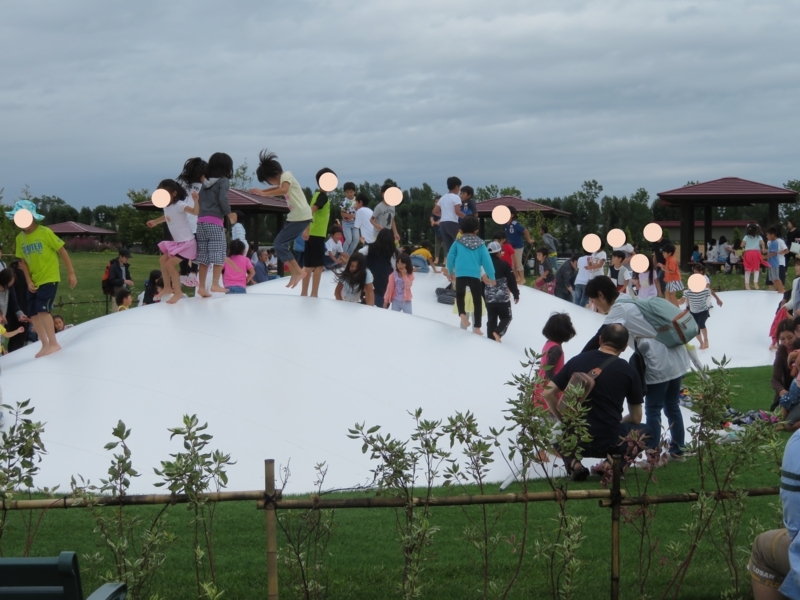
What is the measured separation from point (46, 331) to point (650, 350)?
6.54m

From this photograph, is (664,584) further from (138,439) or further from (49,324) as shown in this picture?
(49,324)

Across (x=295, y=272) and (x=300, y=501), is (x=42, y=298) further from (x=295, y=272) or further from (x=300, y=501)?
(x=300, y=501)

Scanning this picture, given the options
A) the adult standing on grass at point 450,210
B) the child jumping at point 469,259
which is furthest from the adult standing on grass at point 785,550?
the adult standing on grass at point 450,210

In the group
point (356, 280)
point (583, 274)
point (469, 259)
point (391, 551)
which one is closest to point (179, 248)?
point (356, 280)

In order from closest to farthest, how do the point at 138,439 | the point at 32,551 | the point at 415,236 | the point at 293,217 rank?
the point at 32,551 → the point at 138,439 → the point at 293,217 → the point at 415,236

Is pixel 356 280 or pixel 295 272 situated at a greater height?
pixel 295 272

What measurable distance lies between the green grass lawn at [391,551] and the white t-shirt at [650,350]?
0.97 m

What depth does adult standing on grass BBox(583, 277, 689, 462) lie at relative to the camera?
323 inches

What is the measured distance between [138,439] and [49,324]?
8.95 ft

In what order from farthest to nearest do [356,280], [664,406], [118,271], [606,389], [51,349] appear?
[118,271] → [356,280] → [51,349] → [664,406] → [606,389]

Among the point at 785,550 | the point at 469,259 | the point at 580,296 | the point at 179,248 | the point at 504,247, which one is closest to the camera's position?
the point at 785,550

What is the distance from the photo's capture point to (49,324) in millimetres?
10164

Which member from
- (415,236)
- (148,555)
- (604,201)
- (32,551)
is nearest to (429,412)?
(32,551)

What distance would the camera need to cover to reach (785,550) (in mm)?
4051
